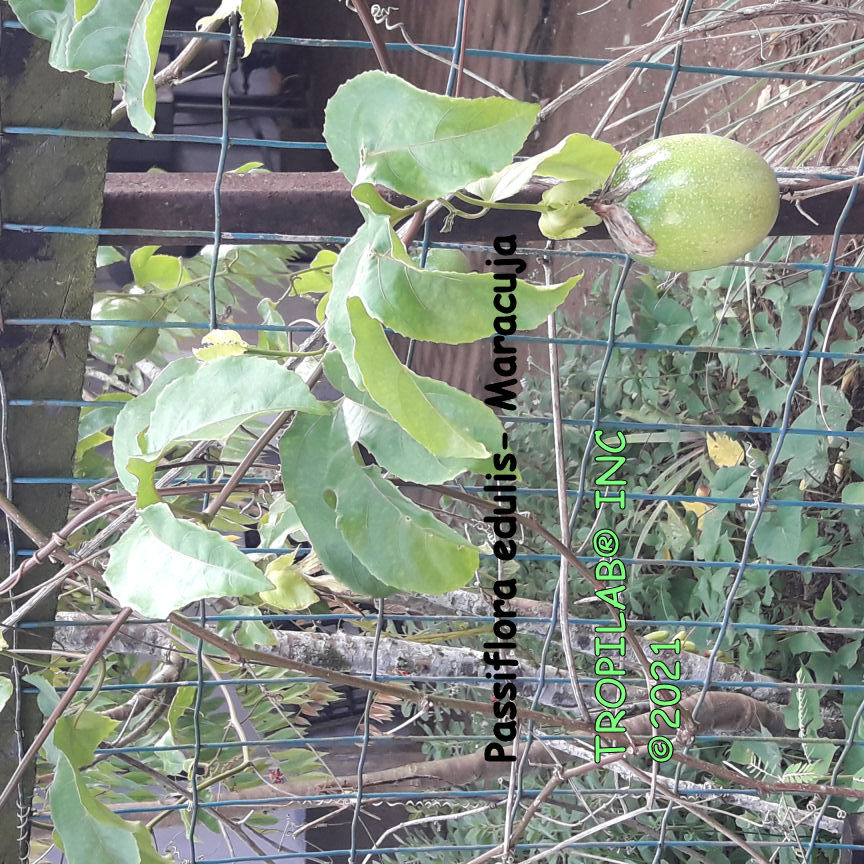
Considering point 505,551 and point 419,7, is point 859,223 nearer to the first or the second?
point 505,551

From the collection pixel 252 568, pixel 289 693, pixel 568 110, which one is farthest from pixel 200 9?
pixel 252 568

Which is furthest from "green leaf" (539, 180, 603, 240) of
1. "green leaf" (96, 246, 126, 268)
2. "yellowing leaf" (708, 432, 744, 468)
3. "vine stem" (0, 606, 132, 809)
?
"yellowing leaf" (708, 432, 744, 468)

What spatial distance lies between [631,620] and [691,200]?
452 millimetres

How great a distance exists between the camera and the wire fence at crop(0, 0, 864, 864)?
600 millimetres

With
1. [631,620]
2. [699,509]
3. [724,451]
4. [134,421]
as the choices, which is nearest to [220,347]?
[134,421]

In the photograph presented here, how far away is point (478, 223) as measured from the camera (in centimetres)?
54

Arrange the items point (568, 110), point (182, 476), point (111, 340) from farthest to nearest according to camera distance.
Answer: point (568, 110)
point (182, 476)
point (111, 340)

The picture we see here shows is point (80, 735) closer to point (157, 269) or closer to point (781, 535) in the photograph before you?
point (157, 269)

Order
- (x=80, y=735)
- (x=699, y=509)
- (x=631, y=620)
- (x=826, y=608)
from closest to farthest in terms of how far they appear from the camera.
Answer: (x=80, y=735) → (x=631, y=620) → (x=826, y=608) → (x=699, y=509)

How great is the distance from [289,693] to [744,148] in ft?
3.39

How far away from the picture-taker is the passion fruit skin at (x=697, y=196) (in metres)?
0.41

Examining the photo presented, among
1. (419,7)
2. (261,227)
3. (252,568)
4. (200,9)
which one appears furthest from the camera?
(200,9)

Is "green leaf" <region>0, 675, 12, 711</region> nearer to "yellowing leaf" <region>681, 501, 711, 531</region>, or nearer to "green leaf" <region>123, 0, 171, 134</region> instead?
"green leaf" <region>123, 0, 171, 134</region>

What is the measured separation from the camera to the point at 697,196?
0.41m
